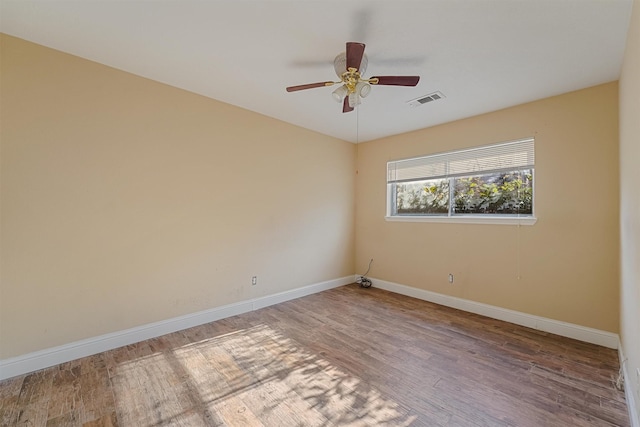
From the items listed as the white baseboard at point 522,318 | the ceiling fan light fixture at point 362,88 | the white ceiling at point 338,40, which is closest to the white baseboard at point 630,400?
the white baseboard at point 522,318

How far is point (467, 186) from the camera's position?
12.2ft

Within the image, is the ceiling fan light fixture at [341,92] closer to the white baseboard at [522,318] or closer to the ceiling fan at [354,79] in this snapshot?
the ceiling fan at [354,79]

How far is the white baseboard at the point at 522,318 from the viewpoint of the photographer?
265 centimetres

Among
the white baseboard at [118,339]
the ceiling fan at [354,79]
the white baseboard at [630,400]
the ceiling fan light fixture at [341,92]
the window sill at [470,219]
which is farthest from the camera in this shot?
the window sill at [470,219]

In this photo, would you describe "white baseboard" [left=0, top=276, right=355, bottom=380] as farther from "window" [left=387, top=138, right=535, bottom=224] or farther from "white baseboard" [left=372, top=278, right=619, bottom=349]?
"window" [left=387, top=138, right=535, bottom=224]

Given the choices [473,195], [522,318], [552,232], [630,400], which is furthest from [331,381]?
[473,195]

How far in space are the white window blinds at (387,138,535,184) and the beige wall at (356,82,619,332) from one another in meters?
0.10

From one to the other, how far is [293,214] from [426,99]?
2.36 m

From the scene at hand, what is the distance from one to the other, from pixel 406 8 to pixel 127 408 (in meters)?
3.27

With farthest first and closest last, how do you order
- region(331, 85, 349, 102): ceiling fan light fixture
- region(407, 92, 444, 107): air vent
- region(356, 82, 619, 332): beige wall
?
1. region(407, 92, 444, 107): air vent
2. region(356, 82, 619, 332): beige wall
3. region(331, 85, 349, 102): ceiling fan light fixture

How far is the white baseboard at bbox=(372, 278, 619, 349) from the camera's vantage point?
104 inches

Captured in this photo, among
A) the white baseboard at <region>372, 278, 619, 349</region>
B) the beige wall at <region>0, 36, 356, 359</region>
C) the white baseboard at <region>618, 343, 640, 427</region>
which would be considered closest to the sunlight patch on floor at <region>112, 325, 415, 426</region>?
the beige wall at <region>0, 36, 356, 359</region>

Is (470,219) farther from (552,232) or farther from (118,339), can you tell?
(118,339)

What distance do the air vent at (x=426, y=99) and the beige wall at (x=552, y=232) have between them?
896 millimetres
